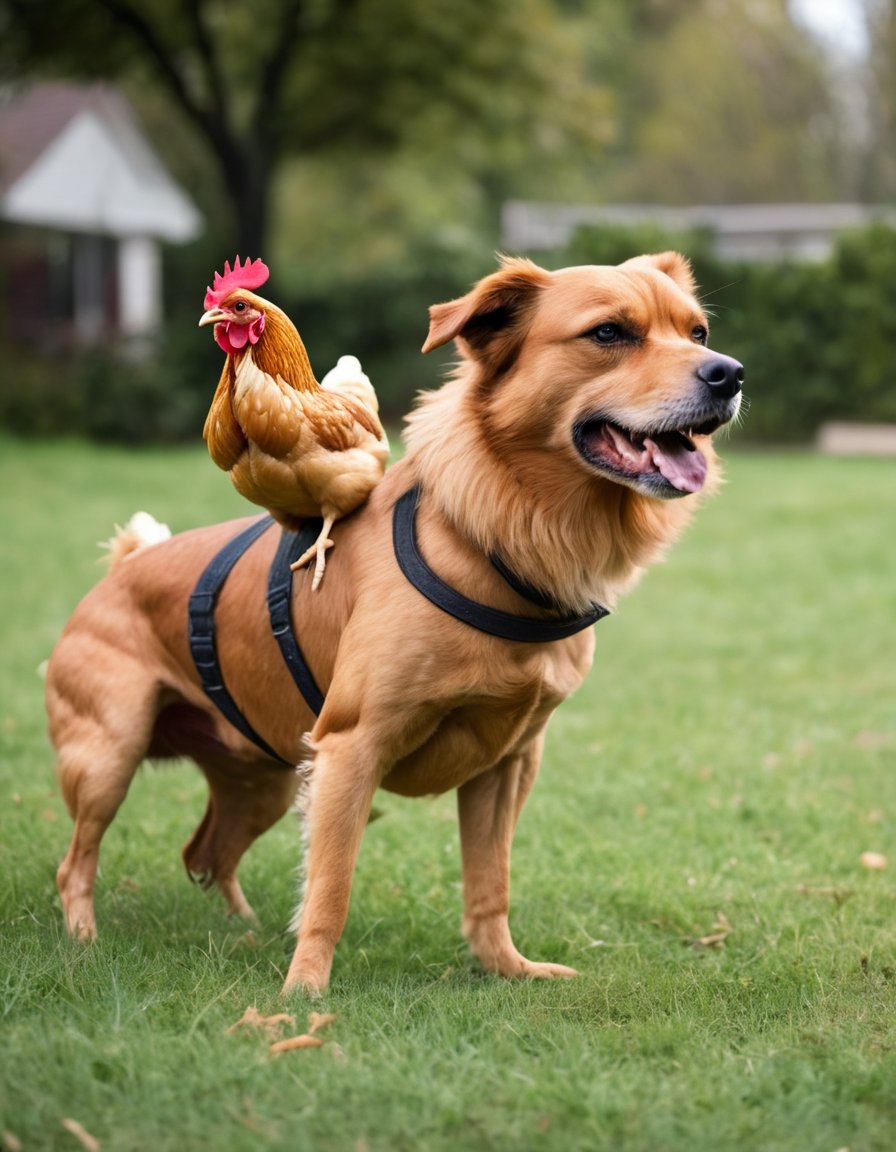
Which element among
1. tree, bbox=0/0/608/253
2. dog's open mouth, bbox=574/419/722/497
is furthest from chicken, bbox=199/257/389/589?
tree, bbox=0/0/608/253

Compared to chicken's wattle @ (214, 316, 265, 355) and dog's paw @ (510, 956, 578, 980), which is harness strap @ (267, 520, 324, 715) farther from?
dog's paw @ (510, 956, 578, 980)

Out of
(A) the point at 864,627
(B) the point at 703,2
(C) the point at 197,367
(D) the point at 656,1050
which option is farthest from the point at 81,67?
(B) the point at 703,2

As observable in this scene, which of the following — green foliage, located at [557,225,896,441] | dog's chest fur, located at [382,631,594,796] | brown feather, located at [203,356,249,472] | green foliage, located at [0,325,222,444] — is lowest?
green foliage, located at [0,325,222,444]

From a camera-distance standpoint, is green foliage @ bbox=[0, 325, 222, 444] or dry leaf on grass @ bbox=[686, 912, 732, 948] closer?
dry leaf on grass @ bbox=[686, 912, 732, 948]

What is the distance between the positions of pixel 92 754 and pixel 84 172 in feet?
89.5

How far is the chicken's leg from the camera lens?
165 inches

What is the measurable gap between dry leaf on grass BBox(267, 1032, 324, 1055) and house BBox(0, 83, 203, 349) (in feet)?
83.0

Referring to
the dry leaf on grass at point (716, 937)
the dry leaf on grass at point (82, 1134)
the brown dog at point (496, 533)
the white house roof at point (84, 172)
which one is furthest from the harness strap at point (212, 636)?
the white house roof at point (84, 172)

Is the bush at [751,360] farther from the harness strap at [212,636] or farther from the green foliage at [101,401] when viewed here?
the harness strap at [212,636]

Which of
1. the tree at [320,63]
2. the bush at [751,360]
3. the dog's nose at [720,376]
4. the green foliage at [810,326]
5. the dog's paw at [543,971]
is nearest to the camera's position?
the dog's nose at [720,376]

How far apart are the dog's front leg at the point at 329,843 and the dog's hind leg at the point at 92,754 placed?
3.00 ft

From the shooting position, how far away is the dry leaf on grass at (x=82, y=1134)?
2.96 m

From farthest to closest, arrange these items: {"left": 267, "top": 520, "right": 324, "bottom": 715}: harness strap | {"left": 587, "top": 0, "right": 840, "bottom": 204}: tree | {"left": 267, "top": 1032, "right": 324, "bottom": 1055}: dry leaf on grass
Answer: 1. {"left": 587, "top": 0, "right": 840, "bottom": 204}: tree
2. {"left": 267, "top": 520, "right": 324, "bottom": 715}: harness strap
3. {"left": 267, "top": 1032, "right": 324, "bottom": 1055}: dry leaf on grass

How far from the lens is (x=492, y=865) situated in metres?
4.59
